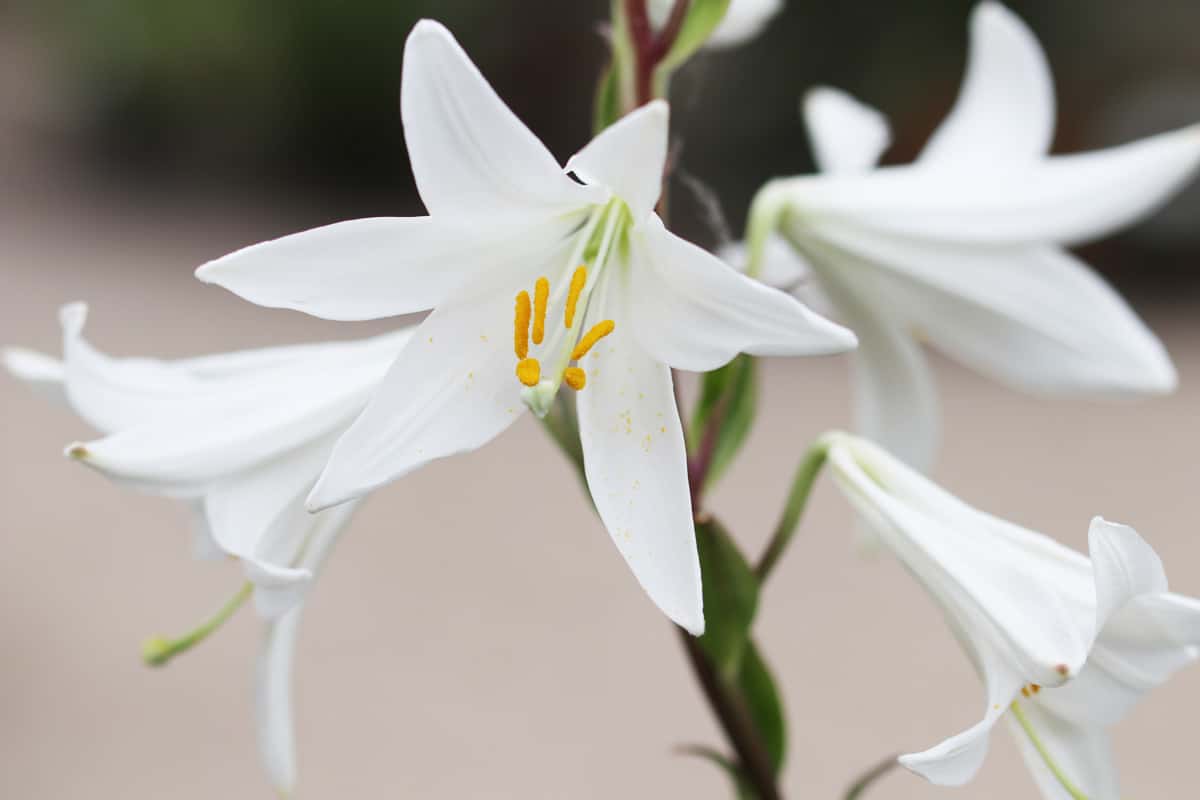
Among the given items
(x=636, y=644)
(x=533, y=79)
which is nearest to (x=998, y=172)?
(x=636, y=644)

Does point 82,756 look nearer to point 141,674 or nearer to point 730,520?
point 141,674

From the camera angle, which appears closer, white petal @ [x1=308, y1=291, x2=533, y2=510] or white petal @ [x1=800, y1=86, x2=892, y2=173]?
white petal @ [x1=308, y1=291, x2=533, y2=510]

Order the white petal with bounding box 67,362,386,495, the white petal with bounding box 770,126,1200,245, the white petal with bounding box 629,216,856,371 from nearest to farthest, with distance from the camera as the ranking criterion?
the white petal with bounding box 629,216,856,371 < the white petal with bounding box 67,362,386,495 < the white petal with bounding box 770,126,1200,245

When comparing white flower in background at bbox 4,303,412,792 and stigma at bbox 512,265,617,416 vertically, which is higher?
stigma at bbox 512,265,617,416

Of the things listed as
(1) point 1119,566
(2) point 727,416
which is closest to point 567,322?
(2) point 727,416

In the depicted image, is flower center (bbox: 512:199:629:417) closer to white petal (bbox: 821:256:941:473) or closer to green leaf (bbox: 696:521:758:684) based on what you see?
green leaf (bbox: 696:521:758:684)

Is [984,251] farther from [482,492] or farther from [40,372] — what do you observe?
[482,492]

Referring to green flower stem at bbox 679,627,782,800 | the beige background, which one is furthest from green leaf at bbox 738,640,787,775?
the beige background

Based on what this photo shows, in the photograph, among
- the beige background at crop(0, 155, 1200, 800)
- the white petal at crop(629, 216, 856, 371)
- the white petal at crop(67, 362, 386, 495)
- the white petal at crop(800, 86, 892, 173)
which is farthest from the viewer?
the beige background at crop(0, 155, 1200, 800)
